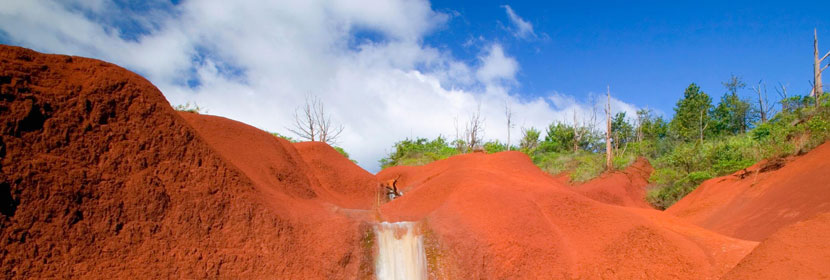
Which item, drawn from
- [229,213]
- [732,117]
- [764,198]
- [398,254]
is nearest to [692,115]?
[732,117]

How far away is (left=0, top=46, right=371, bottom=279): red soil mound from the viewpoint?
506 cm

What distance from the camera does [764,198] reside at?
10695 millimetres

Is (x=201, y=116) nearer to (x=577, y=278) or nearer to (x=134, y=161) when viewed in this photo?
(x=134, y=161)

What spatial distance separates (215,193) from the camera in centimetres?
681

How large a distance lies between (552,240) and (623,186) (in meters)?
12.9

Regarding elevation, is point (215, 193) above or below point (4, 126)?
below

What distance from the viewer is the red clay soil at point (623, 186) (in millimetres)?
17984

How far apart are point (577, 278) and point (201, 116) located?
874cm

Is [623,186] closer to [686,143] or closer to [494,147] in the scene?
[686,143]

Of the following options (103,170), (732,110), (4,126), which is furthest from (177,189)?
(732,110)

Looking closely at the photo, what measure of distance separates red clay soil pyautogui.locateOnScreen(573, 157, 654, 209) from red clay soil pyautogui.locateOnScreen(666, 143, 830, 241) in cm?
361

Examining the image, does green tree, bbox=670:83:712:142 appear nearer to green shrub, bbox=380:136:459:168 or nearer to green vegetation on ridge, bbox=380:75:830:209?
green vegetation on ridge, bbox=380:75:830:209

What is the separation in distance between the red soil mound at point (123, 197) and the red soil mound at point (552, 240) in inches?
79.2

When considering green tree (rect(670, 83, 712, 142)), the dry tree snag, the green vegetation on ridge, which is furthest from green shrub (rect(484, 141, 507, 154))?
the dry tree snag
